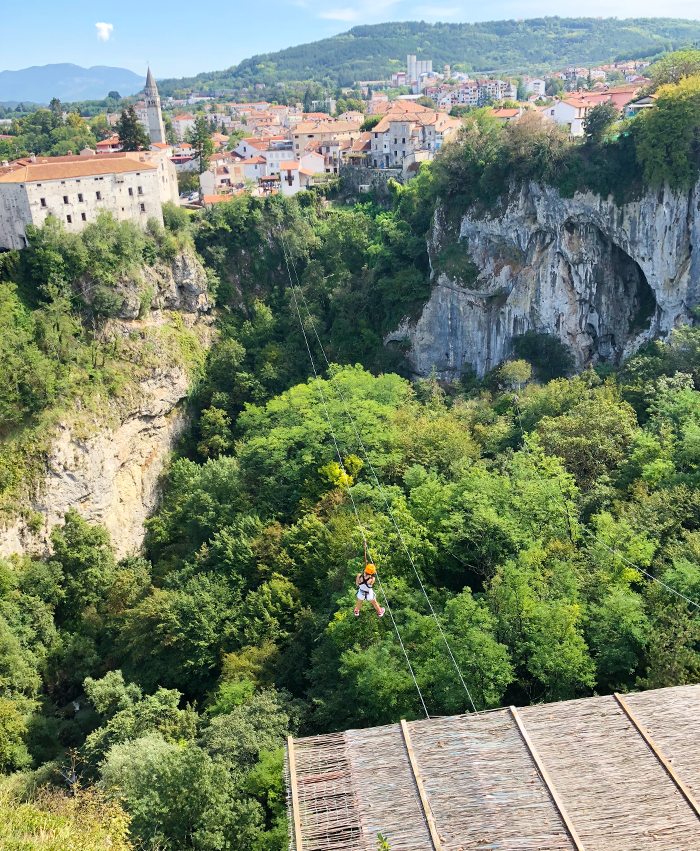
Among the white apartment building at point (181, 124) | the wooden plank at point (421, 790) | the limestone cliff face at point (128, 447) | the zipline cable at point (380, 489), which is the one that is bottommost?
the limestone cliff face at point (128, 447)

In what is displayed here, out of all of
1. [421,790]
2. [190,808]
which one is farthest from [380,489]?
[421,790]

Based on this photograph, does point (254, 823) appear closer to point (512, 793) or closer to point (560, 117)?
point (512, 793)

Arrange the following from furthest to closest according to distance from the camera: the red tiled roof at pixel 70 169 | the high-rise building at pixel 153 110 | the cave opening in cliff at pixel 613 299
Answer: the high-rise building at pixel 153 110, the cave opening in cliff at pixel 613 299, the red tiled roof at pixel 70 169

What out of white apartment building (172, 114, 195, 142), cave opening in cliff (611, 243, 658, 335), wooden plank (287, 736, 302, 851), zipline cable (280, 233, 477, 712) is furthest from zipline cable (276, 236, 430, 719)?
white apartment building (172, 114, 195, 142)

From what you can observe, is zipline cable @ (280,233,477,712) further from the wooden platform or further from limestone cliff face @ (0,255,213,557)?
limestone cliff face @ (0,255,213,557)

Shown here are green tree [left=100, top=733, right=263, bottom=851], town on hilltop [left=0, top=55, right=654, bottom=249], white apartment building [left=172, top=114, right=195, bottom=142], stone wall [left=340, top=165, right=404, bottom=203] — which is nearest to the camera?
green tree [left=100, top=733, right=263, bottom=851]

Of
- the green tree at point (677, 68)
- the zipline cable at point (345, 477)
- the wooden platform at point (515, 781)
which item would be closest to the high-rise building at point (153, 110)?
the zipline cable at point (345, 477)

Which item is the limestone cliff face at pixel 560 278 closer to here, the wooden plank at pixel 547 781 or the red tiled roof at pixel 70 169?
the red tiled roof at pixel 70 169
